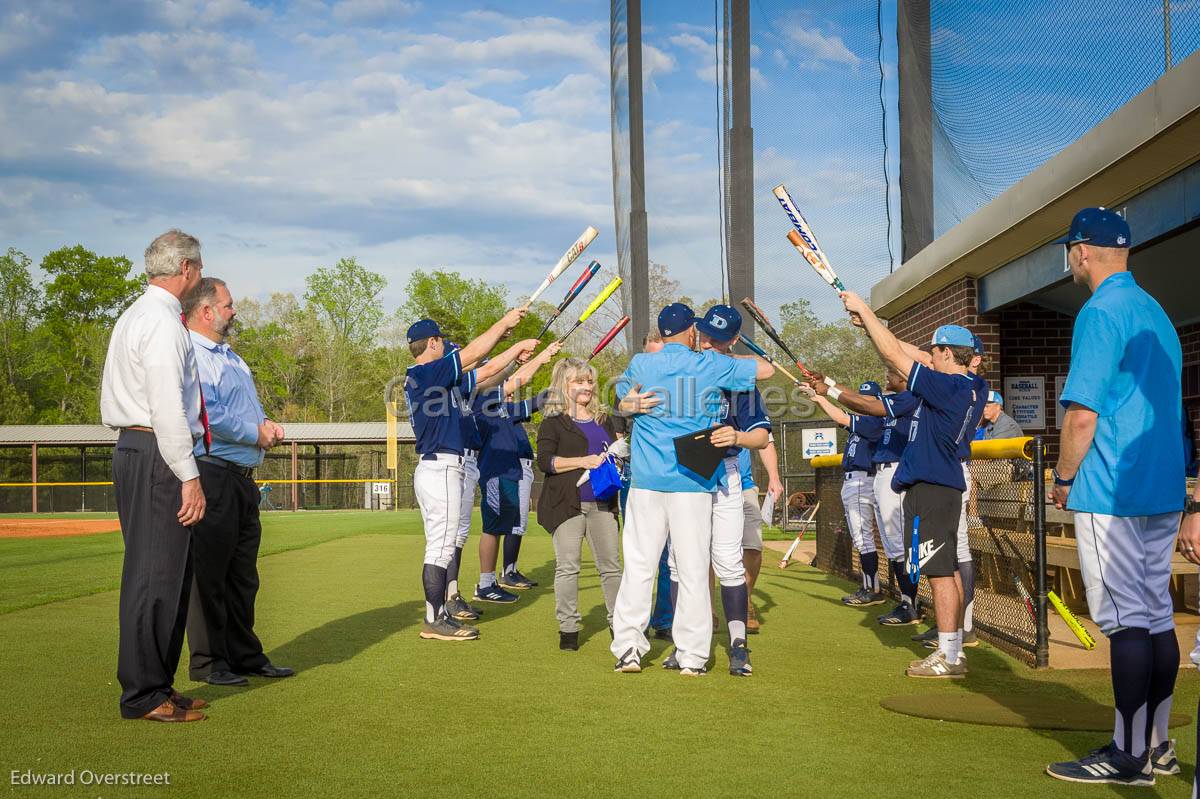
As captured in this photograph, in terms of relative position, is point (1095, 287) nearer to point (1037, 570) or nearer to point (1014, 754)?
point (1014, 754)

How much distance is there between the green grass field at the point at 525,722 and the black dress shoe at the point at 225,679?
81 millimetres

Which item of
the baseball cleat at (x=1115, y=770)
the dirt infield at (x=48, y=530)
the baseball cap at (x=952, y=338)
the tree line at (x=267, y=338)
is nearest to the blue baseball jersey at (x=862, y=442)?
the baseball cap at (x=952, y=338)

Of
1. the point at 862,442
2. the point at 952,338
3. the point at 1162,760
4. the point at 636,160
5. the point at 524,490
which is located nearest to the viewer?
the point at 1162,760

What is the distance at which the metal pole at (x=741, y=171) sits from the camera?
46.5 ft

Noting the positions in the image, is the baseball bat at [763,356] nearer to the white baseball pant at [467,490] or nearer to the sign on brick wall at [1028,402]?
the white baseball pant at [467,490]

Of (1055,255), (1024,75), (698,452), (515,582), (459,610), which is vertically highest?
(1024,75)

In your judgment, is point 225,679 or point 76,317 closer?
point 225,679

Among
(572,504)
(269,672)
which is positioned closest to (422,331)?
(572,504)

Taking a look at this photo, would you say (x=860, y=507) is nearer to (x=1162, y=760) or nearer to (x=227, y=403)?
(x=1162, y=760)

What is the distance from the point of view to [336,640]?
280 inches

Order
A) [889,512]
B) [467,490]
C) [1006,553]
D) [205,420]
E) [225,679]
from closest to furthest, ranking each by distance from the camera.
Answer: [205,420], [225,679], [1006,553], [889,512], [467,490]

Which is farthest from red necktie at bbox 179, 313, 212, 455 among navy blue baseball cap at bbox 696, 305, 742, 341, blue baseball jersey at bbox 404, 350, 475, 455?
navy blue baseball cap at bbox 696, 305, 742, 341

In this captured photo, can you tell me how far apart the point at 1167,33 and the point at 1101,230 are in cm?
308

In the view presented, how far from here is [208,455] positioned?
5.55 metres
